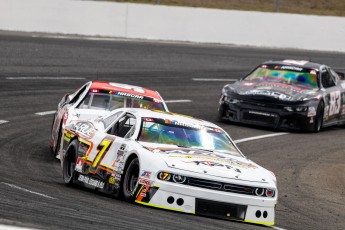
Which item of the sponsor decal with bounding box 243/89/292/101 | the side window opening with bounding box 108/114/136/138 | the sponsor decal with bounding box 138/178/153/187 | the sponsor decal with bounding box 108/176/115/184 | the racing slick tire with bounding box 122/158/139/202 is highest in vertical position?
the side window opening with bounding box 108/114/136/138

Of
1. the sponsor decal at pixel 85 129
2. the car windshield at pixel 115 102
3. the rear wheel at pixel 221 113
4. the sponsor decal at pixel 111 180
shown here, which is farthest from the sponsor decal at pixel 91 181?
the rear wheel at pixel 221 113

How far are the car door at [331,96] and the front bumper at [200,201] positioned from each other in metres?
10.8

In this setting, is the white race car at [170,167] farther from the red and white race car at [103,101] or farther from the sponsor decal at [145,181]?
the red and white race car at [103,101]

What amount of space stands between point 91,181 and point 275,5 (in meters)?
25.7

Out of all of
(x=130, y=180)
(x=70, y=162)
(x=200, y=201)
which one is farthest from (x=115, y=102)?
(x=200, y=201)

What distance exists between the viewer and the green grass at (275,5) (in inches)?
1412

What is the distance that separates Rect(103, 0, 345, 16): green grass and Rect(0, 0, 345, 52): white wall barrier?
4.43 ft

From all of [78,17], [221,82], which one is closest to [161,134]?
[221,82]

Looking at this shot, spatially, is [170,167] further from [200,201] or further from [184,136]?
[184,136]

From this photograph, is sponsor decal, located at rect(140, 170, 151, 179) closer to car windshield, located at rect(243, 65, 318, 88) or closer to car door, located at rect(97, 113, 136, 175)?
car door, located at rect(97, 113, 136, 175)

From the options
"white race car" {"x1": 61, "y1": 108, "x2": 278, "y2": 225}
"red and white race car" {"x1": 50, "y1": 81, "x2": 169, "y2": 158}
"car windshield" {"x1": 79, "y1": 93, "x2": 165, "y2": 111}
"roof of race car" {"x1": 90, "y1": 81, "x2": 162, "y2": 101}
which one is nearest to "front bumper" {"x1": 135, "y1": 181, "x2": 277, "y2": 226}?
"white race car" {"x1": 61, "y1": 108, "x2": 278, "y2": 225}

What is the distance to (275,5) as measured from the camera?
36656mm

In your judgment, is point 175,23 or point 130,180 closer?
point 130,180

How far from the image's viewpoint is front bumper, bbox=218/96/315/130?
20.3 m
